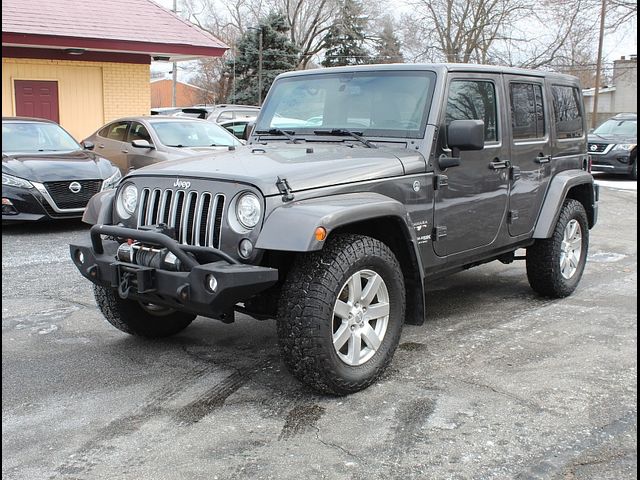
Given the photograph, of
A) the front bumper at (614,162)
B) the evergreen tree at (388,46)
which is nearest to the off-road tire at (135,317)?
the front bumper at (614,162)

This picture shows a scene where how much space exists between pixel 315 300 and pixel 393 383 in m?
0.88

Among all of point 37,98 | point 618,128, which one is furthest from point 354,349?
point 618,128

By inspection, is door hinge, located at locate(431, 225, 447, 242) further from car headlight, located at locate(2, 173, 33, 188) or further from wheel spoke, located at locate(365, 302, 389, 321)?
car headlight, located at locate(2, 173, 33, 188)

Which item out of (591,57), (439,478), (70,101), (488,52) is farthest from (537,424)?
(591,57)

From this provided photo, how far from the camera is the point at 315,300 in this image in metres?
3.76

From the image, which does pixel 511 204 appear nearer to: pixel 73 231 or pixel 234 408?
pixel 234 408

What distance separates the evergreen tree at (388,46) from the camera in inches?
1779

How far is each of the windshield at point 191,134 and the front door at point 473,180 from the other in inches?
273

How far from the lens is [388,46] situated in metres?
45.5

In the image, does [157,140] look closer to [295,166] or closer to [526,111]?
[526,111]

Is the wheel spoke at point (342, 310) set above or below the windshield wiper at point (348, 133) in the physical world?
below

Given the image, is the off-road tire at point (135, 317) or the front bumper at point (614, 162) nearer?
the off-road tire at point (135, 317)

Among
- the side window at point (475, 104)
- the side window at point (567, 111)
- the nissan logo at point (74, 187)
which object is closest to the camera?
the side window at point (475, 104)

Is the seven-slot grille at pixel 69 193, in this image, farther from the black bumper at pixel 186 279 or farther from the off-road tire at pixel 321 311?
the off-road tire at pixel 321 311
